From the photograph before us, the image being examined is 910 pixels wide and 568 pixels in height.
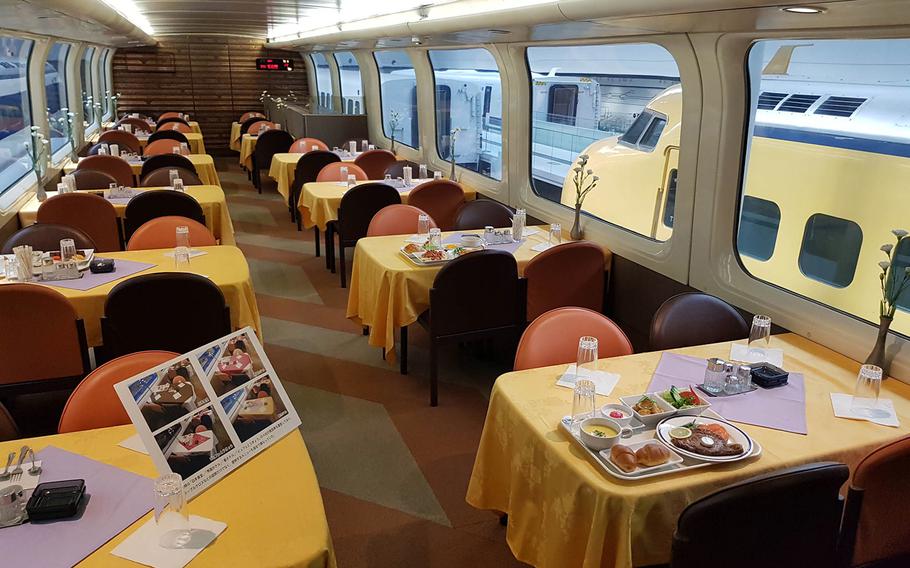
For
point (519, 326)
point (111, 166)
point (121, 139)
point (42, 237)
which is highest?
point (121, 139)

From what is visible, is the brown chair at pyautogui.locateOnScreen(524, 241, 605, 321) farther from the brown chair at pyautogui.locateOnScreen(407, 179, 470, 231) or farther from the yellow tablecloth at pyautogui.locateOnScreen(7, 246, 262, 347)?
the brown chair at pyautogui.locateOnScreen(407, 179, 470, 231)

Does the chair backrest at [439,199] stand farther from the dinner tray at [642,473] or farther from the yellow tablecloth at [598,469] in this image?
the dinner tray at [642,473]

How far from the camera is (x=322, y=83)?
17094 mm

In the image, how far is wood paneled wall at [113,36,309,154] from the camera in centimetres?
1572

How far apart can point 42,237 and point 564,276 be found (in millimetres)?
3514

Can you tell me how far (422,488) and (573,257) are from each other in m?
1.82

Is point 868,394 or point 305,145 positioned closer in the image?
point 868,394

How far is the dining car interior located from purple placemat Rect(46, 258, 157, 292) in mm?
79

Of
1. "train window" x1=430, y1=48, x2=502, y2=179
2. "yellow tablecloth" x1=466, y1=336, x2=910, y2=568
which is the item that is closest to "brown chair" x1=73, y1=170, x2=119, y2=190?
"train window" x1=430, y1=48, x2=502, y2=179

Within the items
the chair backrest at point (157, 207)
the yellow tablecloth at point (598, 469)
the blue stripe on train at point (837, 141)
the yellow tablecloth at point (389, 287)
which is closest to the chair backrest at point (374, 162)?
the chair backrest at point (157, 207)

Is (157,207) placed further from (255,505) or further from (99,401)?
(255,505)

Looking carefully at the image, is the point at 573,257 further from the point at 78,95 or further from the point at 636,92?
the point at 78,95

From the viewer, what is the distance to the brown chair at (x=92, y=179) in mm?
7121

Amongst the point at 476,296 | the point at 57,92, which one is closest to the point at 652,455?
the point at 476,296
